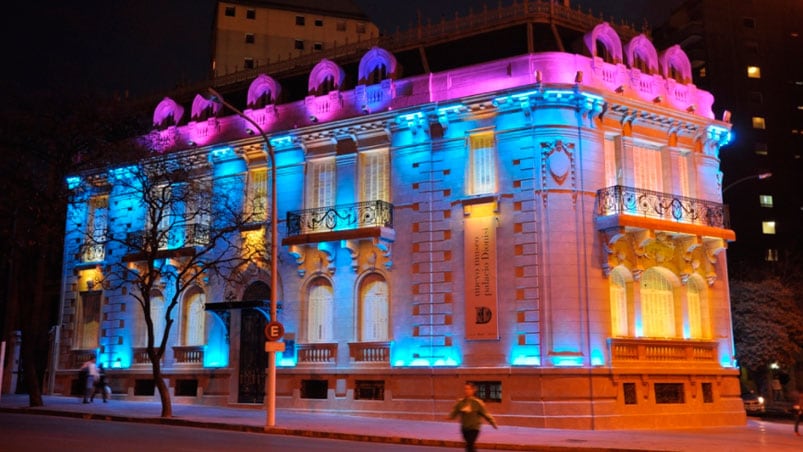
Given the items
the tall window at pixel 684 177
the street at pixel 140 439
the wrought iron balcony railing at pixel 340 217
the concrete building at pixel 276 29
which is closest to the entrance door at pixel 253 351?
the wrought iron balcony railing at pixel 340 217

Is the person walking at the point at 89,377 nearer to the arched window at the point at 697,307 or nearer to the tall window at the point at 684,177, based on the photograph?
the arched window at the point at 697,307

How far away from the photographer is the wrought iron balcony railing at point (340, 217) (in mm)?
29562

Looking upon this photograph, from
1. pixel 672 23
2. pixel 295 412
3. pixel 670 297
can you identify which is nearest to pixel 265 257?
pixel 295 412

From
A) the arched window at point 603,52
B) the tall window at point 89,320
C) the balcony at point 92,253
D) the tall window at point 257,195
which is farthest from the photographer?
the balcony at point 92,253

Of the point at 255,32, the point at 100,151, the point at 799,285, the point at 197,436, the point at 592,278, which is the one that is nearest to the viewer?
the point at 197,436

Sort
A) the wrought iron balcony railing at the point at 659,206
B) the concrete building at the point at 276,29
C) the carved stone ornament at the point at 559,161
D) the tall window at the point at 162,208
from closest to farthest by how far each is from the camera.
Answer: the carved stone ornament at the point at 559,161 → the wrought iron balcony railing at the point at 659,206 → the tall window at the point at 162,208 → the concrete building at the point at 276,29

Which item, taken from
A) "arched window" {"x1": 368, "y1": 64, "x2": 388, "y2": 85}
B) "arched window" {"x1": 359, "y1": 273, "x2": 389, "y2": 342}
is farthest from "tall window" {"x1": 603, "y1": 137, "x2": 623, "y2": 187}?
"arched window" {"x1": 359, "y1": 273, "x2": 389, "y2": 342}

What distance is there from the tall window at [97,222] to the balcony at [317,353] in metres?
13.0

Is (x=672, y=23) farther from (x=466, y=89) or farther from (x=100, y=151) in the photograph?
(x=100, y=151)

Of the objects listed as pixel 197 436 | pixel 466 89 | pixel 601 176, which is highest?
pixel 466 89

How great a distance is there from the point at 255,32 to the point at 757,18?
159ft

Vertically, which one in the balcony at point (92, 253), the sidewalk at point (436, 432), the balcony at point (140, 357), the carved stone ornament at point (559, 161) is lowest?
the sidewalk at point (436, 432)

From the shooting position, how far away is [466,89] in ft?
94.2

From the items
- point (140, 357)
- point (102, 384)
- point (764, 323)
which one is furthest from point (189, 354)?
point (764, 323)
